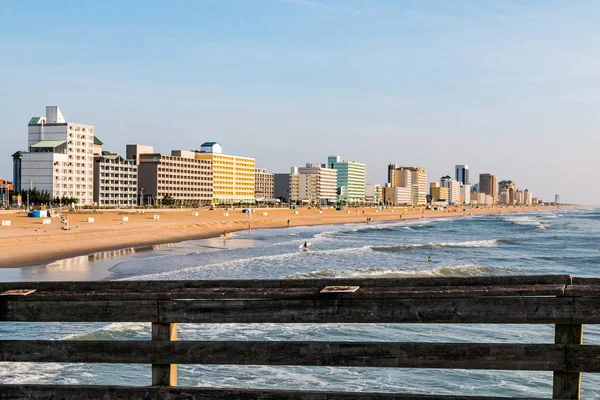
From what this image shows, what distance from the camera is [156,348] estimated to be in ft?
12.6

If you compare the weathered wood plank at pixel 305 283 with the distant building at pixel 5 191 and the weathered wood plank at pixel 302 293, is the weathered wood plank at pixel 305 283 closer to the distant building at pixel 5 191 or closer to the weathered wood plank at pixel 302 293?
the weathered wood plank at pixel 302 293

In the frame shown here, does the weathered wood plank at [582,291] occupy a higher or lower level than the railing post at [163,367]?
higher

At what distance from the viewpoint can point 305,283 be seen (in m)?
4.10

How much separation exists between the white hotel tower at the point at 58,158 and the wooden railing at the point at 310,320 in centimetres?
15467

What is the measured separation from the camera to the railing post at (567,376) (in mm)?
3611

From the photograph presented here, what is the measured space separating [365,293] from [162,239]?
207 feet

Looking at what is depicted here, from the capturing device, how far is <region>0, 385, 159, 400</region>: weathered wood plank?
3799mm

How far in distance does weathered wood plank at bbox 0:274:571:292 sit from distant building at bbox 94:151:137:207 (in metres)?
158

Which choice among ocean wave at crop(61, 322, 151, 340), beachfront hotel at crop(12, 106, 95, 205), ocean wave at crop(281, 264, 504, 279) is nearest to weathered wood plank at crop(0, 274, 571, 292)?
ocean wave at crop(61, 322, 151, 340)

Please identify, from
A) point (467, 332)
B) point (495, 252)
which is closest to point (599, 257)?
point (495, 252)

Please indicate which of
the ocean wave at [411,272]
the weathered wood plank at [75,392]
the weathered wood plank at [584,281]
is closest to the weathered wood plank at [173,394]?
the weathered wood plank at [75,392]

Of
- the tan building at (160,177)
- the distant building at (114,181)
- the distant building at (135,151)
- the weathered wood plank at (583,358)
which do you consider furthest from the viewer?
the distant building at (135,151)

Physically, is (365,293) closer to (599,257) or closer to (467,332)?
(467,332)

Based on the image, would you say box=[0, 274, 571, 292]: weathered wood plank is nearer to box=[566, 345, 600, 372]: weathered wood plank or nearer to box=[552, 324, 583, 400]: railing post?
box=[552, 324, 583, 400]: railing post
